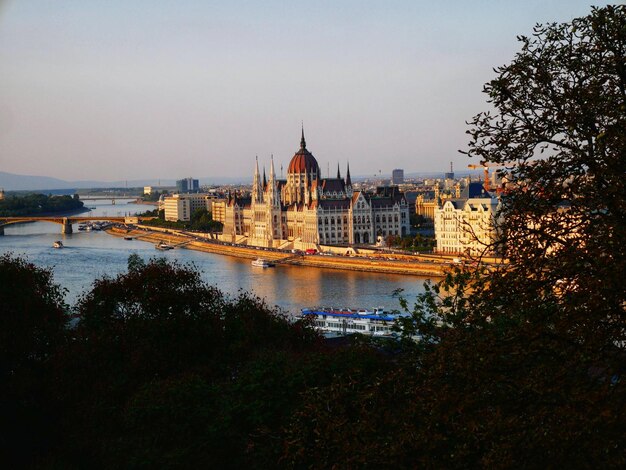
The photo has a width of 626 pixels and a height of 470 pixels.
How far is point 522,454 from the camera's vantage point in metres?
2.93

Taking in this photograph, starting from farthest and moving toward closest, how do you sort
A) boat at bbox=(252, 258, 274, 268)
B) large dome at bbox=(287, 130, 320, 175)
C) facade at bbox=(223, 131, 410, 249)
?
large dome at bbox=(287, 130, 320, 175), facade at bbox=(223, 131, 410, 249), boat at bbox=(252, 258, 274, 268)

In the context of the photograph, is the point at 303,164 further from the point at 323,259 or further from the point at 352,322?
the point at 352,322

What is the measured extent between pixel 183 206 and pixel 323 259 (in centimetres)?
3012

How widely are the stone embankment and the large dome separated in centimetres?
501

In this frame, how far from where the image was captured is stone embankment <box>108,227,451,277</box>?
26.2 meters

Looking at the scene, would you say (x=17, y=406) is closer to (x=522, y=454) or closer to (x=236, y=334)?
(x=236, y=334)

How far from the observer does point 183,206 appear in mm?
59469

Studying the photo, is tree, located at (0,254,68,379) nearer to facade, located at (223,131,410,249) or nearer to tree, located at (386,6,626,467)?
tree, located at (386,6,626,467)

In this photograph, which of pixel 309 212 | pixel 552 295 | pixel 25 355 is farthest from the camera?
pixel 309 212

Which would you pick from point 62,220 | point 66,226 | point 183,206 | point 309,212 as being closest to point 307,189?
point 309,212

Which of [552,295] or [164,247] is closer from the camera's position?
[552,295]

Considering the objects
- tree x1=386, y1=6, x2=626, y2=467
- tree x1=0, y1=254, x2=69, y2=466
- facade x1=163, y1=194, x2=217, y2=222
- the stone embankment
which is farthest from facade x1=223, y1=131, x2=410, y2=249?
tree x1=386, y1=6, x2=626, y2=467

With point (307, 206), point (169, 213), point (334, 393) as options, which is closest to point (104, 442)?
point (334, 393)

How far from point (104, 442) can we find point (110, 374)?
1.01 meters
